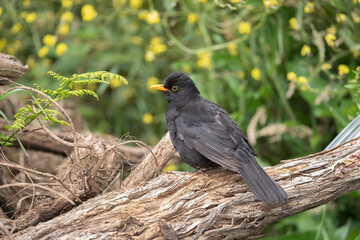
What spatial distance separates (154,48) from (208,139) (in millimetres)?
2438

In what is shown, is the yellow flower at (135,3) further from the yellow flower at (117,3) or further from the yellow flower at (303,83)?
the yellow flower at (303,83)

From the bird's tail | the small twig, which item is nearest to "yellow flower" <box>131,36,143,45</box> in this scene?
the bird's tail

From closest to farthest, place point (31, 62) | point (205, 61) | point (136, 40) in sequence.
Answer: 1. point (205, 61)
2. point (136, 40)
3. point (31, 62)

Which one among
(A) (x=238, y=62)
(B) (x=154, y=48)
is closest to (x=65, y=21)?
(B) (x=154, y=48)

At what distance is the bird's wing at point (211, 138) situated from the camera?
319 centimetres

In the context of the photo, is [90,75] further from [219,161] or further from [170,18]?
[170,18]

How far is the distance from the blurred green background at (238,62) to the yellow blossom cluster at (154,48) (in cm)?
2

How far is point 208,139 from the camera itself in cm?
337

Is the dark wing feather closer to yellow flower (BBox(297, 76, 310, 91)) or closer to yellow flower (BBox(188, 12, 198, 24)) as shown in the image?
yellow flower (BBox(297, 76, 310, 91))

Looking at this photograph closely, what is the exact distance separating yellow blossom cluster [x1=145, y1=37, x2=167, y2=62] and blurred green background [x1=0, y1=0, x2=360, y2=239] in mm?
17

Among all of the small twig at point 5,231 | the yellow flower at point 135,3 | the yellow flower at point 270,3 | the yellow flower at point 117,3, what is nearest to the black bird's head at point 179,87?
the yellow flower at point 270,3

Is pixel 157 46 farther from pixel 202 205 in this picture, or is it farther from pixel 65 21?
pixel 202 205

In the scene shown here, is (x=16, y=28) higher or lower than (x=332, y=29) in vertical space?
higher

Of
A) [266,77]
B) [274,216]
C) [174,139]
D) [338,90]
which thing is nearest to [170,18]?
[266,77]
